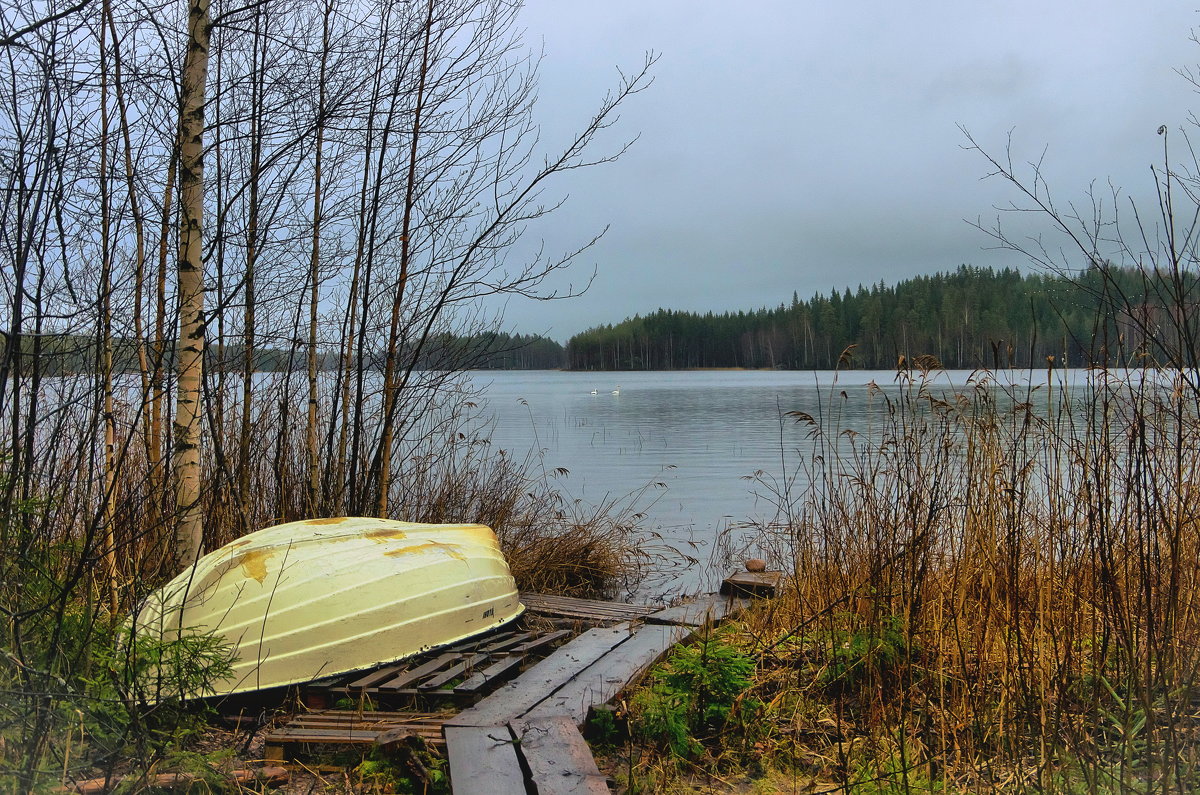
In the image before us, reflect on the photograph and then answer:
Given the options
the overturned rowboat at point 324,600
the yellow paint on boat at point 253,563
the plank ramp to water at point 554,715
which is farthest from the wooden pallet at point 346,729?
the yellow paint on boat at point 253,563

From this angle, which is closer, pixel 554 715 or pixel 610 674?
pixel 554 715

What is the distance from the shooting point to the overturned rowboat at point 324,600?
14.2ft

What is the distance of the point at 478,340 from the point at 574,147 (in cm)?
192

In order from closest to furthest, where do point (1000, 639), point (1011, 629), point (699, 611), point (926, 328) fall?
point (1011, 629), point (1000, 639), point (699, 611), point (926, 328)

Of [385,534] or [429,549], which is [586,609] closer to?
[429,549]

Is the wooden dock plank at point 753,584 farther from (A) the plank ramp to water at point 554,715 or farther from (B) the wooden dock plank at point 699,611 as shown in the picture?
(A) the plank ramp to water at point 554,715

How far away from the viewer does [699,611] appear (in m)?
6.36

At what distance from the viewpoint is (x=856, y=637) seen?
4539 millimetres

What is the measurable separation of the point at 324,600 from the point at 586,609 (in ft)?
8.08

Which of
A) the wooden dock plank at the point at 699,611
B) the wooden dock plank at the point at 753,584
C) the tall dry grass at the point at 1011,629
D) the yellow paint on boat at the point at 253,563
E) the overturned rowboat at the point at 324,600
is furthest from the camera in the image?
the wooden dock plank at the point at 753,584

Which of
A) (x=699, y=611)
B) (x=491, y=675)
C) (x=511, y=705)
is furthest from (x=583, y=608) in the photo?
(x=511, y=705)

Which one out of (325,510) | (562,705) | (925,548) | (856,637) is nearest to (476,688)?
(562,705)

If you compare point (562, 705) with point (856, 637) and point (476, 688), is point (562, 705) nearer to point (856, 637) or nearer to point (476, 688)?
point (476, 688)

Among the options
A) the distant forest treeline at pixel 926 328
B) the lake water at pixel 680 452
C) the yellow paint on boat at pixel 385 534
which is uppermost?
the distant forest treeline at pixel 926 328
